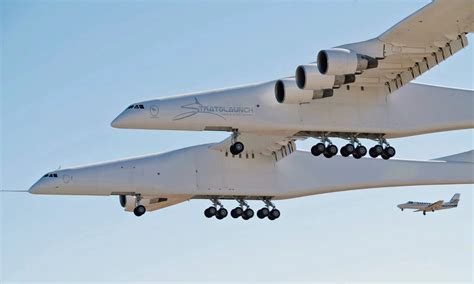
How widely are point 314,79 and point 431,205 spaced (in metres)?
49.7

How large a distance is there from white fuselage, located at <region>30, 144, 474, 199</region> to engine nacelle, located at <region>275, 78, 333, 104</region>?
9432 mm

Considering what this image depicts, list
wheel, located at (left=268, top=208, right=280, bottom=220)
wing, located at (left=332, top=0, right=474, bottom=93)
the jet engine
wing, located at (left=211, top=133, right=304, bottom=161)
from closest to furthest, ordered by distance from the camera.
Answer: wing, located at (left=332, top=0, right=474, bottom=93) < the jet engine < wing, located at (left=211, top=133, right=304, bottom=161) < wheel, located at (left=268, top=208, right=280, bottom=220)

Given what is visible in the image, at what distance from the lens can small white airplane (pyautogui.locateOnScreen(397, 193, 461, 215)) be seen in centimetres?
9388

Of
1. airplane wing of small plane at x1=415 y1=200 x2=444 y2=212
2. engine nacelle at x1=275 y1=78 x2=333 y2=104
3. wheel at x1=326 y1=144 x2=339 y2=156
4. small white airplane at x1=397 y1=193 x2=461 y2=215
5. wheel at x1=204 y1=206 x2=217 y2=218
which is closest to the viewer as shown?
engine nacelle at x1=275 y1=78 x2=333 y2=104

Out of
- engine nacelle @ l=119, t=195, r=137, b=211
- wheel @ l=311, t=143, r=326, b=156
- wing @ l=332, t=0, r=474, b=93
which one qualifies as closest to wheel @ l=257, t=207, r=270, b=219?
engine nacelle @ l=119, t=195, r=137, b=211

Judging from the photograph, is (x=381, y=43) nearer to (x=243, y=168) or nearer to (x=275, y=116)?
(x=275, y=116)

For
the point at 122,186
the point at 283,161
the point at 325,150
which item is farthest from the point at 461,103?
the point at 122,186

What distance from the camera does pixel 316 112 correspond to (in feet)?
161

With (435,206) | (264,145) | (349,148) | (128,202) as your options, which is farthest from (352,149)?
(435,206)

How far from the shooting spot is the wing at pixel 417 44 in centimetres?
4466

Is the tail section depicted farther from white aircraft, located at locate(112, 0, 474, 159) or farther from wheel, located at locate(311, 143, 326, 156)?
wheel, located at locate(311, 143, 326, 156)

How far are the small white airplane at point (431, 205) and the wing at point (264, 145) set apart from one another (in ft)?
123

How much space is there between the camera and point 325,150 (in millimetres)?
49531

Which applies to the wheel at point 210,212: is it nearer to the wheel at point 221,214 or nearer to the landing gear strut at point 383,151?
the wheel at point 221,214
